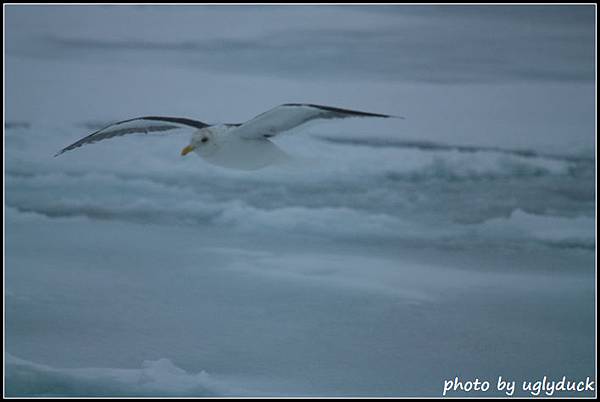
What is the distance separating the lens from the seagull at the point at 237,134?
226 centimetres

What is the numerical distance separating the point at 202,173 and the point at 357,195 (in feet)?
1.97

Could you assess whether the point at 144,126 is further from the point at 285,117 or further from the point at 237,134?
the point at 285,117

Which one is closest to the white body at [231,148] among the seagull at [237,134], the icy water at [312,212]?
the seagull at [237,134]

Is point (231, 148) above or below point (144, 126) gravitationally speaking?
below

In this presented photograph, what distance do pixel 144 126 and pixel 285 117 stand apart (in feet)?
1.69

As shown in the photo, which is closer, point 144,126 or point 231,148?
point 231,148

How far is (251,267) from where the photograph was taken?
2941 millimetres

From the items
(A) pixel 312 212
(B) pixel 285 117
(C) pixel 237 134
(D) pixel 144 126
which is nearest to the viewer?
(B) pixel 285 117

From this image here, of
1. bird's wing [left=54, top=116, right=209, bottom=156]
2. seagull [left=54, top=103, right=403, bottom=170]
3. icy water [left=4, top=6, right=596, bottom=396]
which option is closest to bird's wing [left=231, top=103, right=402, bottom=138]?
seagull [left=54, top=103, right=403, bottom=170]

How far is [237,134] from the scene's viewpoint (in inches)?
93.1

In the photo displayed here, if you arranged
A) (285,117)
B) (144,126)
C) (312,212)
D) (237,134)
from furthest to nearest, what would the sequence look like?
(312,212), (144,126), (237,134), (285,117)

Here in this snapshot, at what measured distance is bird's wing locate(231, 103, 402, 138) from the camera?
7.04ft

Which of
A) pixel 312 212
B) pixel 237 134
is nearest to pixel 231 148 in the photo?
pixel 237 134

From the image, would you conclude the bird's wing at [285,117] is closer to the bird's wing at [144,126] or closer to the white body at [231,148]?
the white body at [231,148]
